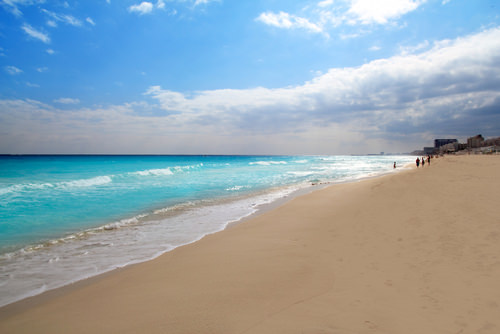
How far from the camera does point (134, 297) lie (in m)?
3.62

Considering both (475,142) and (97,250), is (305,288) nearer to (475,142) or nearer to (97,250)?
(97,250)

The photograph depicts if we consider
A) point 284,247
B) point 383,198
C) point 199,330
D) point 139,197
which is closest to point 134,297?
point 199,330

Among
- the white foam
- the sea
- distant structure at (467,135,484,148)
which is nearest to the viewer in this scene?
the white foam

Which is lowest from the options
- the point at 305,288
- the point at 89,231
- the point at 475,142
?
the point at 89,231

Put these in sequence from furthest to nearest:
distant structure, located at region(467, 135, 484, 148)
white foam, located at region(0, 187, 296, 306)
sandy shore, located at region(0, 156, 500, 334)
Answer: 1. distant structure, located at region(467, 135, 484, 148)
2. white foam, located at region(0, 187, 296, 306)
3. sandy shore, located at region(0, 156, 500, 334)

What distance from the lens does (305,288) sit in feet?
11.9

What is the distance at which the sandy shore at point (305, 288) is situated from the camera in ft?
9.26

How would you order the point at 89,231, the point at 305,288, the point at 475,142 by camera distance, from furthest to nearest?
the point at 475,142 < the point at 89,231 < the point at 305,288

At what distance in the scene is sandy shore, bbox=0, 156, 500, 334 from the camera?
2.82 m

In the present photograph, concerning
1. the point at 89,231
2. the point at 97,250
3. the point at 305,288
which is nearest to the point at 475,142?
the point at 305,288

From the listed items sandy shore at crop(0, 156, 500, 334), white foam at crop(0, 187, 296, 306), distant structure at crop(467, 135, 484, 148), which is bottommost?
white foam at crop(0, 187, 296, 306)

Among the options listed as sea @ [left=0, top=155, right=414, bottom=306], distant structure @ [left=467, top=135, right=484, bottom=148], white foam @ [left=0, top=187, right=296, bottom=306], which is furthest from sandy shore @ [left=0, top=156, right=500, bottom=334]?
distant structure @ [left=467, top=135, right=484, bottom=148]

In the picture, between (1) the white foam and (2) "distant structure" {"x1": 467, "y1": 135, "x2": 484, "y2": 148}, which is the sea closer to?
(1) the white foam

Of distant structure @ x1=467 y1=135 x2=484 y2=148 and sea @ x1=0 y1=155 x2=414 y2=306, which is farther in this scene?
distant structure @ x1=467 y1=135 x2=484 y2=148
